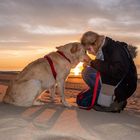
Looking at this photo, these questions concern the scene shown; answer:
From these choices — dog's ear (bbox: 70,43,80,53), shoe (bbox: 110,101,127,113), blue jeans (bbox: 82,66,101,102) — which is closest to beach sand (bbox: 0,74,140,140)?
shoe (bbox: 110,101,127,113)

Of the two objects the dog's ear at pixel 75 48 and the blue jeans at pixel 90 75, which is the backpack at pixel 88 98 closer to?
the blue jeans at pixel 90 75

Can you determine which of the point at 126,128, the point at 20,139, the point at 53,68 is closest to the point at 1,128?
the point at 20,139

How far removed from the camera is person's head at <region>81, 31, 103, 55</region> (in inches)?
248

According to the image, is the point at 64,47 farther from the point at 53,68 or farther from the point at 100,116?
the point at 100,116

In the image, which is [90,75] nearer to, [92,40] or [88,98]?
[88,98]

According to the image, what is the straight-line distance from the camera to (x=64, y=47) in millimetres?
7496

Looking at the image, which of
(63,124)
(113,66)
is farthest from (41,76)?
(63,124)

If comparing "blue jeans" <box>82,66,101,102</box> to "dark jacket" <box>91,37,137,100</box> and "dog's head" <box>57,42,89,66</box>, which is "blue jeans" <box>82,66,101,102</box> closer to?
"dark jacket" <box>91,37,137,100</box>

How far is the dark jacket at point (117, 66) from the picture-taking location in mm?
6168

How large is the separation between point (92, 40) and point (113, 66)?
0.61 metres

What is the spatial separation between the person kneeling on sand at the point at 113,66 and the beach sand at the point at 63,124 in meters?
0.36

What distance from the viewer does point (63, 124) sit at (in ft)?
17.1

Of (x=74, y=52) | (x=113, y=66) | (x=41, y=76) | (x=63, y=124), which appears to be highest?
(x=74, y=52)

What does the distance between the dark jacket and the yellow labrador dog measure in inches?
36.9
